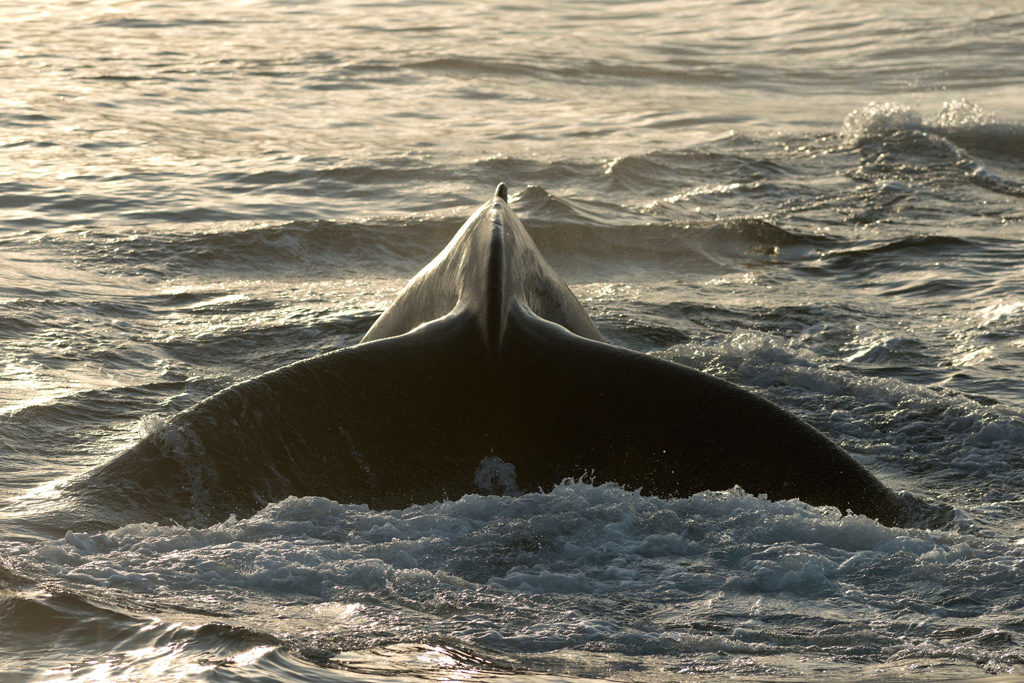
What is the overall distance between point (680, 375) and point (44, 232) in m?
8.05

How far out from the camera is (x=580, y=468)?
4.39m

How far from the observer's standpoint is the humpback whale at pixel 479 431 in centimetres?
428

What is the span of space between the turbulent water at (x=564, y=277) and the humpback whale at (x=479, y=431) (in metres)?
0.10

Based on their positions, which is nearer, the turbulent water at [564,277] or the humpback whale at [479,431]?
the turbulent water at [564,277]

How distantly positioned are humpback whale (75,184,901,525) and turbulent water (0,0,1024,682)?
10 centimetres

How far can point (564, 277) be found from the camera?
10414 millimetres

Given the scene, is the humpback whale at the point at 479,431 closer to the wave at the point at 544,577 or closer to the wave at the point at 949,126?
the wave at the point at 544,577

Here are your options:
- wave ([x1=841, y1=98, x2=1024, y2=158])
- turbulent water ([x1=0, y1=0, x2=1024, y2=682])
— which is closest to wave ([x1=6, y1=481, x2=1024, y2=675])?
turbulent water ([x1=0, y1=0, x2=1024, y2=682])

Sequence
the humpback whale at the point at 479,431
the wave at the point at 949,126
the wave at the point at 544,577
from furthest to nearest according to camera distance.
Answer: the wave at the point at 949,126
the humpback whale at the point at 479,431
the wave at the point at 544,577

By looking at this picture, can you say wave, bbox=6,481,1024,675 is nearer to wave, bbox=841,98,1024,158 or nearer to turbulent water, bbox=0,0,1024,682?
turbulent water, bbox=0,0,1024,682

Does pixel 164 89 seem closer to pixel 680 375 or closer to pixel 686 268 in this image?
pixel 686 268

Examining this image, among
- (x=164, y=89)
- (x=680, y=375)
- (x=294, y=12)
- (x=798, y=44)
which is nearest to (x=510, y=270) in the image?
(x=680, y=375)

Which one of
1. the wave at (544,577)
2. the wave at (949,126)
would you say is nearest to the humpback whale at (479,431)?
the wave at (544,577)

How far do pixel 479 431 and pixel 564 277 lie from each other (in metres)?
6.17
